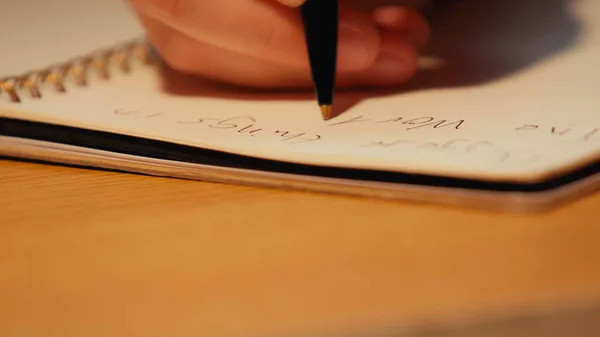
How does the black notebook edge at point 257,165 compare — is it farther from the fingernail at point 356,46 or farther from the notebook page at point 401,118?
the fingernail at point 356,46

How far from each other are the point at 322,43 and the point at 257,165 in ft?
0.30

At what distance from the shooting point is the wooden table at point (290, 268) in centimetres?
17

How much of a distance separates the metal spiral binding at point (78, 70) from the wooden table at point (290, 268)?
0.12 meters

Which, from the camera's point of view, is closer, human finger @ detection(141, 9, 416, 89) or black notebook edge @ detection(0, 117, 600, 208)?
black notebook edge @ detection(0, 117, 600, 208)

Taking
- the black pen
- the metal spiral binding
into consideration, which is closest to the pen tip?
the black pen

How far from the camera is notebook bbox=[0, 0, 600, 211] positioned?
232 mm

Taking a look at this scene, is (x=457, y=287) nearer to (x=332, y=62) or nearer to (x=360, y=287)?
(x=360, y=287)

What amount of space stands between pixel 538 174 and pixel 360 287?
80 mm

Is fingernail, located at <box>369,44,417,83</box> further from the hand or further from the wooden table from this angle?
the wooden table

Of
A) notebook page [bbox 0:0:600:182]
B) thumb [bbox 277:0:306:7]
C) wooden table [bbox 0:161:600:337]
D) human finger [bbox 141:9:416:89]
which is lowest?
wooden table [bbox 0:161:600:337]

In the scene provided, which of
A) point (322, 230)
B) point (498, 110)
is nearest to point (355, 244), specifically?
point (322, 230)

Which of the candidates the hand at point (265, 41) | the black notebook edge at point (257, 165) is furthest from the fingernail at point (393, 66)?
the black notebook edge at point (257, 165)

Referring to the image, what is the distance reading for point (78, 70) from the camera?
0.40 m

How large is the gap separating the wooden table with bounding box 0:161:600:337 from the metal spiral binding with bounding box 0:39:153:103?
12cm
